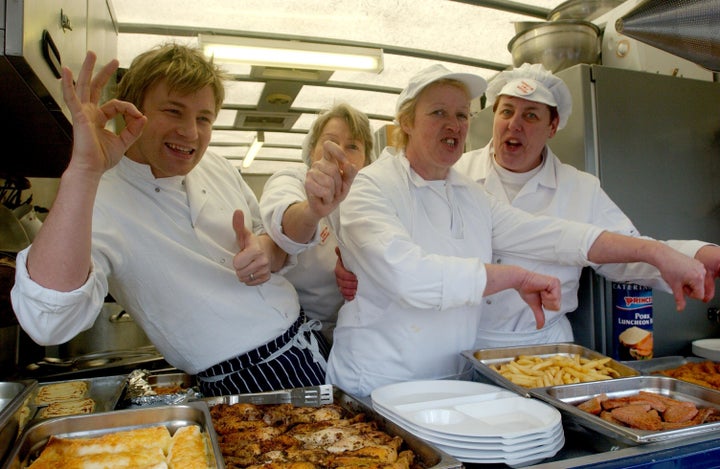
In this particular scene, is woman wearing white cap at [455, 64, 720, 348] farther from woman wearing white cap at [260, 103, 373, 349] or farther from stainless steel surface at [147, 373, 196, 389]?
stainless steel surface at [147, 373, 196, 389]

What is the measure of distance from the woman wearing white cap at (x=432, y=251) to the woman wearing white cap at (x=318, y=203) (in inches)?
7.0

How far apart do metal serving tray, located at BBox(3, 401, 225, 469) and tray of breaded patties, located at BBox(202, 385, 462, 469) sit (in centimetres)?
7

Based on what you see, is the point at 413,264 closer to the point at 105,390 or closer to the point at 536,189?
the point at 536,189

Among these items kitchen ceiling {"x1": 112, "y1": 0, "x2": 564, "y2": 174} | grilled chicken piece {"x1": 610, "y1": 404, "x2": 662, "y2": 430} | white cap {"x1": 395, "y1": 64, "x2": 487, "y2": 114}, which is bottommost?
grilled chicken piece {"x1": 610, "y1": 404, "x2": 662, "y2": 430}

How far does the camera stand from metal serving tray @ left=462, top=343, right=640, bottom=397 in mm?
1657

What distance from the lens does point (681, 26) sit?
5.44 feet

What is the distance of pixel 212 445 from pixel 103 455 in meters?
0.27

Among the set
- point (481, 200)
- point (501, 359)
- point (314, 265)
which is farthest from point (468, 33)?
point (501, 359)

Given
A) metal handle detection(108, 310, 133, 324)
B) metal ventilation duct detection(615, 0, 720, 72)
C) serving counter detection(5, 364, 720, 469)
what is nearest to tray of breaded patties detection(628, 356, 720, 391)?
serving counter detection(5, 364, 720, 469)

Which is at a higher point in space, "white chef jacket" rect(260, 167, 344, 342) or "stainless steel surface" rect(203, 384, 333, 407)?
"white chef jacket" rect(260, 167, 344, 342)

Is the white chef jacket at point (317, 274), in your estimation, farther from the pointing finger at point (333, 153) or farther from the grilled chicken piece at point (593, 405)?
the grilled chicken piece at point (593, 405)

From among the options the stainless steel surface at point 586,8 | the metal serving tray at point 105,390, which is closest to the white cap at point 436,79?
the metal serving tray at point 105,390

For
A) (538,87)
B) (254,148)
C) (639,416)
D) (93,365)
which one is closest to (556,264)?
(538,87)

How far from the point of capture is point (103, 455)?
1199 millimetres
